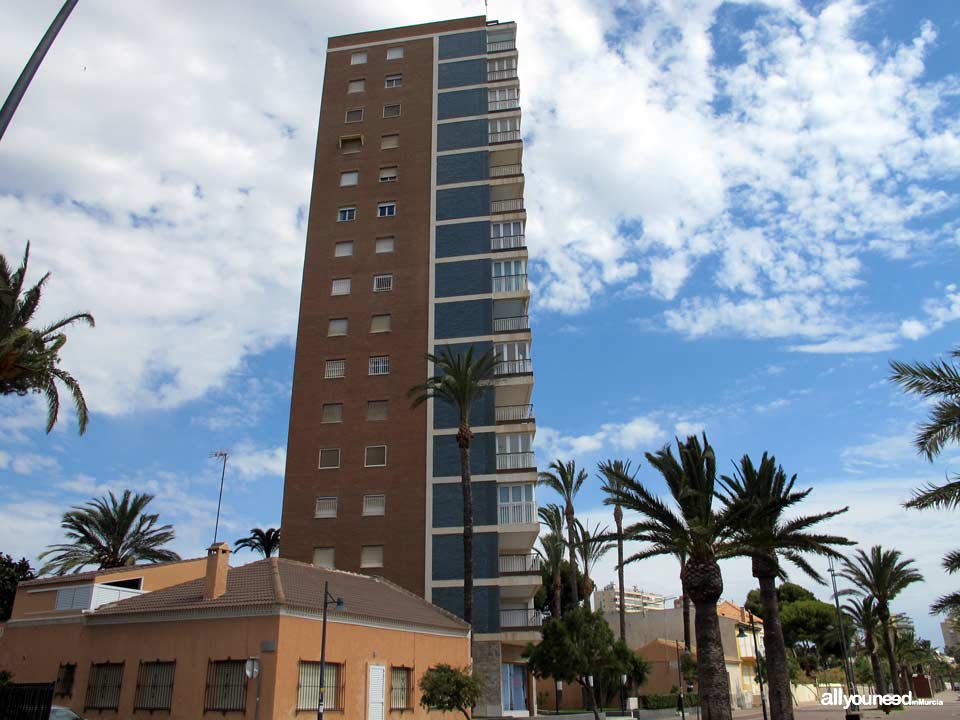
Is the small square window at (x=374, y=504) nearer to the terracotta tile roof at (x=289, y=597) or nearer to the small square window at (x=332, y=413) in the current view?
the small square window at (x=332, y=413)

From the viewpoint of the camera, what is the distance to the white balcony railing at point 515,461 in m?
38.1

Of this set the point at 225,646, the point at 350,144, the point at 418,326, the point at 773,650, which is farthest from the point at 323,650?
the point at 350,144

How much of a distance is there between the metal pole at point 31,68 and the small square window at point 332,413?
107ft

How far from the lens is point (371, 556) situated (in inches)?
1464

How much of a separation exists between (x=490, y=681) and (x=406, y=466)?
11.3 metres

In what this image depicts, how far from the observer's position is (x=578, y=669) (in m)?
27.6

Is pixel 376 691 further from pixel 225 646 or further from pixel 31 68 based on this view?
pixel 31 68

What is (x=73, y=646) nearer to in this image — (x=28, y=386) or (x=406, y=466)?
(x=28, y=386)

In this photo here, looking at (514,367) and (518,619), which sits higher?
(514,367)

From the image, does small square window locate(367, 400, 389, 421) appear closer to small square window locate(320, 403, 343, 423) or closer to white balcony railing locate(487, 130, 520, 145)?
small square window locate(320, 403, 343, 423)

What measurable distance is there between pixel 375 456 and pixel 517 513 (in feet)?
27.2

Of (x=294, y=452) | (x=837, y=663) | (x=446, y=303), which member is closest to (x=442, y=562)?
(x=294, y=452)

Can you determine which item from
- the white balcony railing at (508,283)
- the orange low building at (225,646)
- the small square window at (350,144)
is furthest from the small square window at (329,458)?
the small square window at (350,144)

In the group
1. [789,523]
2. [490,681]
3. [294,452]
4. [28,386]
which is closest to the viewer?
[28,386]
